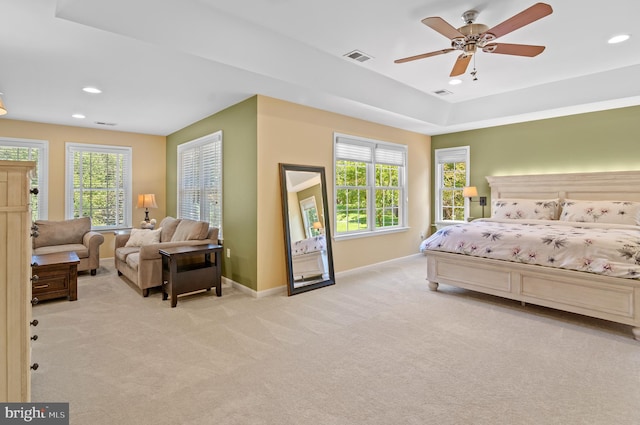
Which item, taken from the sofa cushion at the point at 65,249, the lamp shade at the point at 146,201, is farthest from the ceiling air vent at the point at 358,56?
the sofa cushion at the point at 65,249

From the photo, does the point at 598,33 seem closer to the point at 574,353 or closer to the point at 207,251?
the point at 574,353

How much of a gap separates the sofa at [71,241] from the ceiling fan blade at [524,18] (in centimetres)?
584

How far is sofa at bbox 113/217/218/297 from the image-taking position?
4.12m

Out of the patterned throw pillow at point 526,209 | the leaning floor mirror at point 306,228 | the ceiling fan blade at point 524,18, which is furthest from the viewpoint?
the patterned throw pillow at point 526,209

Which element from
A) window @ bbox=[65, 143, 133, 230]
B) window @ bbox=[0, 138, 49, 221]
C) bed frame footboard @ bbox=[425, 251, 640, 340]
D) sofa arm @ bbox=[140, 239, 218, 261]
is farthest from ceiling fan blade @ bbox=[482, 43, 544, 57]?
window @ bbox=[0, 138, 49, 221]

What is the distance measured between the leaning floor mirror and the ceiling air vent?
5.02 feet

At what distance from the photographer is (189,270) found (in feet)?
13.1

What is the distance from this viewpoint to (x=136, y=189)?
21.9 feet

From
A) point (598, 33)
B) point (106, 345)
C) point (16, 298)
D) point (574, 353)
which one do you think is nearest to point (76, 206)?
point (106, 345)

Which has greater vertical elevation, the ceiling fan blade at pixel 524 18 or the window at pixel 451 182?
the ceiling fan blade at pixel 524 18

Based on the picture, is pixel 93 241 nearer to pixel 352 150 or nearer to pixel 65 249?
pixel 65 249

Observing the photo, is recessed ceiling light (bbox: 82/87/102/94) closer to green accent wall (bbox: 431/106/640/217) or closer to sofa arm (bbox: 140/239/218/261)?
sofa arm (bbox: 140/239/218/261)

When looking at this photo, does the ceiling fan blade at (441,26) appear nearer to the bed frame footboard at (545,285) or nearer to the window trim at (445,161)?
the bed frame footboard at (545,285)

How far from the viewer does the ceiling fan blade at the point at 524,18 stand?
213 cm
